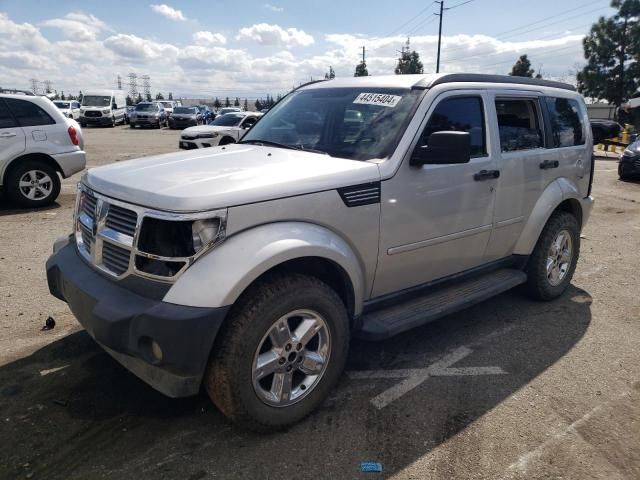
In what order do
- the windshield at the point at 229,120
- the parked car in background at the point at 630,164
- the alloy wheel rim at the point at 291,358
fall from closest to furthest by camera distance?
the alloy wheel rim at the point at 291,358, the parked car in background at the point at 630,164, the windshield at the point at 229,120

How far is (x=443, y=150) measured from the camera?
305cm


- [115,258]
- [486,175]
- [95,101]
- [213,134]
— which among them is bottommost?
[115,258]

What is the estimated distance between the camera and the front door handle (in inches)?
143

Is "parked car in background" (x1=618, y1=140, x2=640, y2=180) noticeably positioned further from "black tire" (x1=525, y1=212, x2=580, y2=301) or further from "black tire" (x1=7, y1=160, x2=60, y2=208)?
"black tire" (x1=7, y1=160, x2=60, y2=208)

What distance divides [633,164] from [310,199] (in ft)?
43.0

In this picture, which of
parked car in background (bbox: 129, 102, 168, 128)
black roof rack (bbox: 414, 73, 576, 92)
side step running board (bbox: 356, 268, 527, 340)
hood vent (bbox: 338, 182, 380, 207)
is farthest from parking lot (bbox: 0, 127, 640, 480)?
parked car in background (bbox: 129, 102, 168, 128)

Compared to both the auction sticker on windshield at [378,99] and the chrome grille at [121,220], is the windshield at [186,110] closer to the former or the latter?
the auction sticker on windshield at [378,99]

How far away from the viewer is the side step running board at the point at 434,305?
3.13 metres

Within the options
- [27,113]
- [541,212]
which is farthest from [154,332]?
[27,113]

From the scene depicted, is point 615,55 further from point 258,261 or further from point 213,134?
point 258,261

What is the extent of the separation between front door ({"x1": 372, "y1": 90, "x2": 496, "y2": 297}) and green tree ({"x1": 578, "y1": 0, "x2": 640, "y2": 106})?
41869mm

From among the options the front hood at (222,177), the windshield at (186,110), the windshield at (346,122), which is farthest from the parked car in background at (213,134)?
the windshield at (186,110)

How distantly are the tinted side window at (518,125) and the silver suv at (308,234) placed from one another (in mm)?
18

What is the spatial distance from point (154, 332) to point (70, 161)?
7.06m
